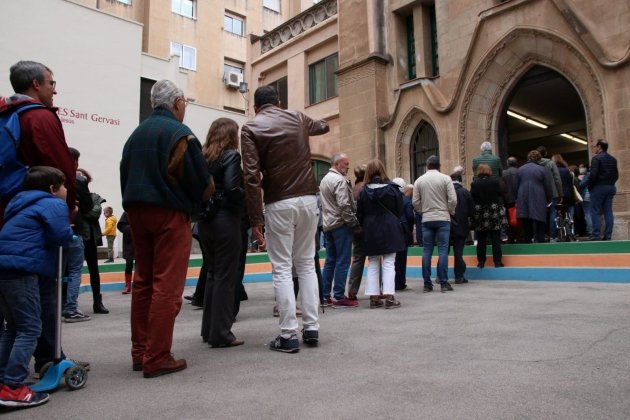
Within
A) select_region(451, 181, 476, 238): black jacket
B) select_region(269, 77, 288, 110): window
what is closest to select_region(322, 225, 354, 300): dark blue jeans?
select_region(451, 181, 476, 238): black jacket

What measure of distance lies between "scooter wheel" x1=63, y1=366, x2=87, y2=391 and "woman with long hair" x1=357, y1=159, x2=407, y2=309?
149 inches

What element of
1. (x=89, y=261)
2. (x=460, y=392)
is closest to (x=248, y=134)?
(x=460, y=392)

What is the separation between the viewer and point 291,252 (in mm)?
4223

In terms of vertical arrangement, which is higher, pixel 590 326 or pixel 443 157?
pixel 443 157

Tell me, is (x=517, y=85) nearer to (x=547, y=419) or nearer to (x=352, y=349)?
(x=352, y=349)

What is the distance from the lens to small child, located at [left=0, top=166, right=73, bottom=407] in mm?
2898

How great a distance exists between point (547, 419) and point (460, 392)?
512mm

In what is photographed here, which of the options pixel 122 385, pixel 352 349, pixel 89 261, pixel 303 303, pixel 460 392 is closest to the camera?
pixel 460 392

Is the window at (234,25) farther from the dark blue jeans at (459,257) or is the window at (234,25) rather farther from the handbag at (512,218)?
the dark blue jeans at (459,257)

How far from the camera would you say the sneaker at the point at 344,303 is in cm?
656

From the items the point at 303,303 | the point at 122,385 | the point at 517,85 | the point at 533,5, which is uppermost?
the point at 533,5

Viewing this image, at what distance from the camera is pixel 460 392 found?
9.29ft

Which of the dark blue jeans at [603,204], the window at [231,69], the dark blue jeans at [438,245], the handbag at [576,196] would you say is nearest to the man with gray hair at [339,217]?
the dark blue jeans at [438,245]

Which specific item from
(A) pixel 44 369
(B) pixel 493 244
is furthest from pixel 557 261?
(A) pixel 44 369
